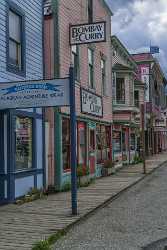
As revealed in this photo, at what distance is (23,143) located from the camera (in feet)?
48.2

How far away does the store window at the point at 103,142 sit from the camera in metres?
23.9

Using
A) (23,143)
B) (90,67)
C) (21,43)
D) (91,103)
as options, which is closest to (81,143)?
(91,103)

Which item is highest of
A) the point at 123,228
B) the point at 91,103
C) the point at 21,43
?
the point at 21,43

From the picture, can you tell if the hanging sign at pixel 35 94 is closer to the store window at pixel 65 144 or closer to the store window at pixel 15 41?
the store window at pixel 15 41

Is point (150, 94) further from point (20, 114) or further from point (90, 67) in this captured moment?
point (20, 114)

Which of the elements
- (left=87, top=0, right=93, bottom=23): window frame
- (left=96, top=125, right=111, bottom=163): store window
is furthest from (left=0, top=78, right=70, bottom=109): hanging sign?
(left=96, top=125, right=111, bottom=163): store window

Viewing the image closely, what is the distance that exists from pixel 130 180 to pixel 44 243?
1319 centimetres

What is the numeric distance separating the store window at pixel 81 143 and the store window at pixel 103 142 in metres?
2.65

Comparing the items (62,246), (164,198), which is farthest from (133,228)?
(164,198)

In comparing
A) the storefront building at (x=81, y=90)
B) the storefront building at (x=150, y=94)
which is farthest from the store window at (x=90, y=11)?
the storefront building at (x=150, y=94)

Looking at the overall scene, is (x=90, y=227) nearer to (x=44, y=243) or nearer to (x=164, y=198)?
(x=44, y=243)

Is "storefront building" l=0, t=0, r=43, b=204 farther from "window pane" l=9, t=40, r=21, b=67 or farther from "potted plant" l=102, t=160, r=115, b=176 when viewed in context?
"potted plant" l=102, t=160, r=115, b=176

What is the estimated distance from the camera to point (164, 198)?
1498 centimetres

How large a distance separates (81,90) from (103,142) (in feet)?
19.0
